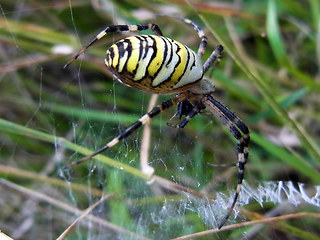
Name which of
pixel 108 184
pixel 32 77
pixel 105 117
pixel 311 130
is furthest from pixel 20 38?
pixel 311 130

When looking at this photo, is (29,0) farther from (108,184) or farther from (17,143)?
(108,184)

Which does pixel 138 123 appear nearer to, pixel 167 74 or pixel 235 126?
pixel 167 74

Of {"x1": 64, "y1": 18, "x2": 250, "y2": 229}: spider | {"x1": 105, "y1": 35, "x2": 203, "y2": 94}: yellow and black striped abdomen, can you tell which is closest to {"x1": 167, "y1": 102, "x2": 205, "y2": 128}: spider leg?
{"x1": 64, "y1": 18, "x2": 250, "y2": 229}: spider

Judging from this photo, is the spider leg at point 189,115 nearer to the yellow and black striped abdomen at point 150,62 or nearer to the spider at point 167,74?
the spider at point 167,74

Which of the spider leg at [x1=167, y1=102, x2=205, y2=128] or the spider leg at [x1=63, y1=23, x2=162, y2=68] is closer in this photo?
the spider leg at [x1=63, y1=23, x2=162, y2=68]

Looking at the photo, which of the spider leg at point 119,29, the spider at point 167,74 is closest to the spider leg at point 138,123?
the spider at point 167,74

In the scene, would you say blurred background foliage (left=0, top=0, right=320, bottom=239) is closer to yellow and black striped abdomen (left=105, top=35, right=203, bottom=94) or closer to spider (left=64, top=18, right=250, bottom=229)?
spider (left=64, top=18, right=250, bottom=229)
